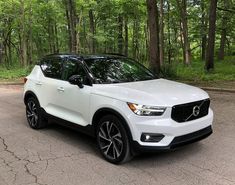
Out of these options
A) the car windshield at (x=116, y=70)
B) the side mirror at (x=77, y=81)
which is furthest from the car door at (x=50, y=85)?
the car windshield at (x=116, y=70)

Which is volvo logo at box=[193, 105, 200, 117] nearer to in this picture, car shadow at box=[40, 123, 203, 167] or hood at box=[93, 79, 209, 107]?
hood at box=[93, 79, 209, 107]

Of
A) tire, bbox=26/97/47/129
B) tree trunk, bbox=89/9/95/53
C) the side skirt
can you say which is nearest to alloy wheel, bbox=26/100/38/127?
tire, bbox=26/97/47/129

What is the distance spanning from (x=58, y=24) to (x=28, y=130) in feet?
105

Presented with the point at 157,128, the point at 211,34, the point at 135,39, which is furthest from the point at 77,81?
the point at 135,39

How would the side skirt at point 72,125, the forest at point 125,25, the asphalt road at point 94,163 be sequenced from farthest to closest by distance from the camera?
the forest at point 125,25
the side skirt at point 72,125
the asphalt road at point 94,163

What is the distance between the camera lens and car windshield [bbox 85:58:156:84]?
5754mm

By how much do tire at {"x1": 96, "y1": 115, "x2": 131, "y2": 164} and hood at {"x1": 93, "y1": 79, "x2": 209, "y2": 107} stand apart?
1.33 feet

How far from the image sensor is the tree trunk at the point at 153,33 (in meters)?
13.6

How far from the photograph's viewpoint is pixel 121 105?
480cm

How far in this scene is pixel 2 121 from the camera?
820 centimetres

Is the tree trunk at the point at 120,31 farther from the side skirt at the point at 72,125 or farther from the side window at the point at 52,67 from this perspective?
the side skirt at the point at 72,125

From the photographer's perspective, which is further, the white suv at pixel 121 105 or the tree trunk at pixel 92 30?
the tree trunk at pixel 92 30

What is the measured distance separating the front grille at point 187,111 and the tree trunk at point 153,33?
8.88 m

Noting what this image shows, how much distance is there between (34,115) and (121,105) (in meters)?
3.21
